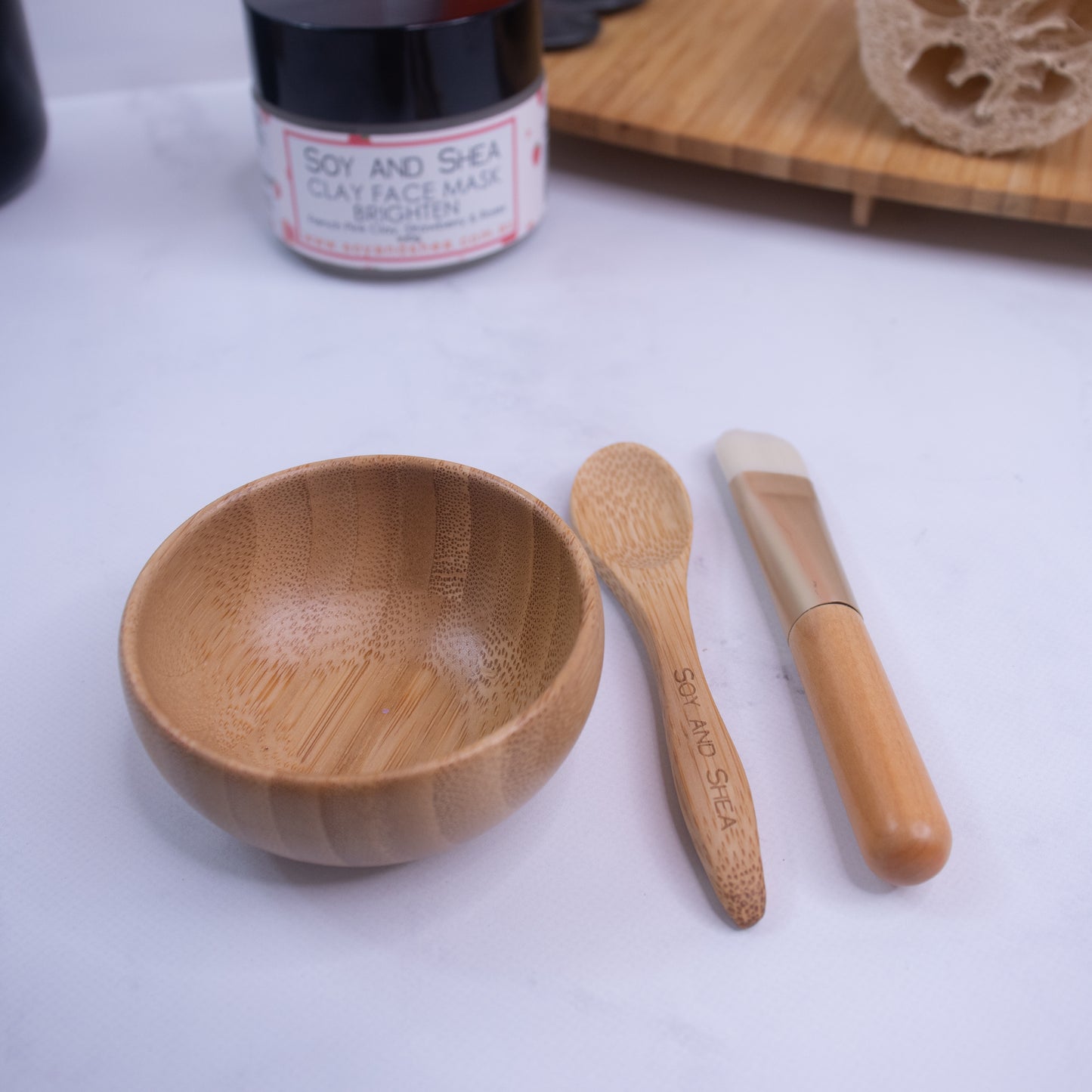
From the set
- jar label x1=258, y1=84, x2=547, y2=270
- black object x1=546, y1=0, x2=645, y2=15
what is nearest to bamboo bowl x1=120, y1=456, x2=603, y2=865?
jar label x1=258, y1=84, x2=547, y2=270

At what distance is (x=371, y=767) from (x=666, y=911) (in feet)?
0.33

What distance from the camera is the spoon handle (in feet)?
1.05

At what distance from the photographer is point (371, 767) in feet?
1.14

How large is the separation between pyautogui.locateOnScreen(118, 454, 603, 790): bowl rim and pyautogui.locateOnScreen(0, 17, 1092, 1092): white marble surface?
61 mm

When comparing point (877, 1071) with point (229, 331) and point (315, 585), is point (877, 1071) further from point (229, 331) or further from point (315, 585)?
point (229, 331)

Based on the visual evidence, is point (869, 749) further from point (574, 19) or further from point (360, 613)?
point (574, 19)

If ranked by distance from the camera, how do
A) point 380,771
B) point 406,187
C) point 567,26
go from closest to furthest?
point 380,771, point 406,187, point 567,26

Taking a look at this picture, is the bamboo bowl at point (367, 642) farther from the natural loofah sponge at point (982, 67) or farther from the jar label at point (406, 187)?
the natural loofah sponge at point (982, 67)

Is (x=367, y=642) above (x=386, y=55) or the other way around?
the other way around

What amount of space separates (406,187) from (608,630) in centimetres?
25

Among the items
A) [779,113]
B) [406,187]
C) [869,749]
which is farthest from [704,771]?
[779,113]

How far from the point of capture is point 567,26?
70 cm

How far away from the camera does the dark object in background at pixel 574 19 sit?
69cm

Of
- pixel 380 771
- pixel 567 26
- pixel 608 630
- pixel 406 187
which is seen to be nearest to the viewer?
pixel 380 771
